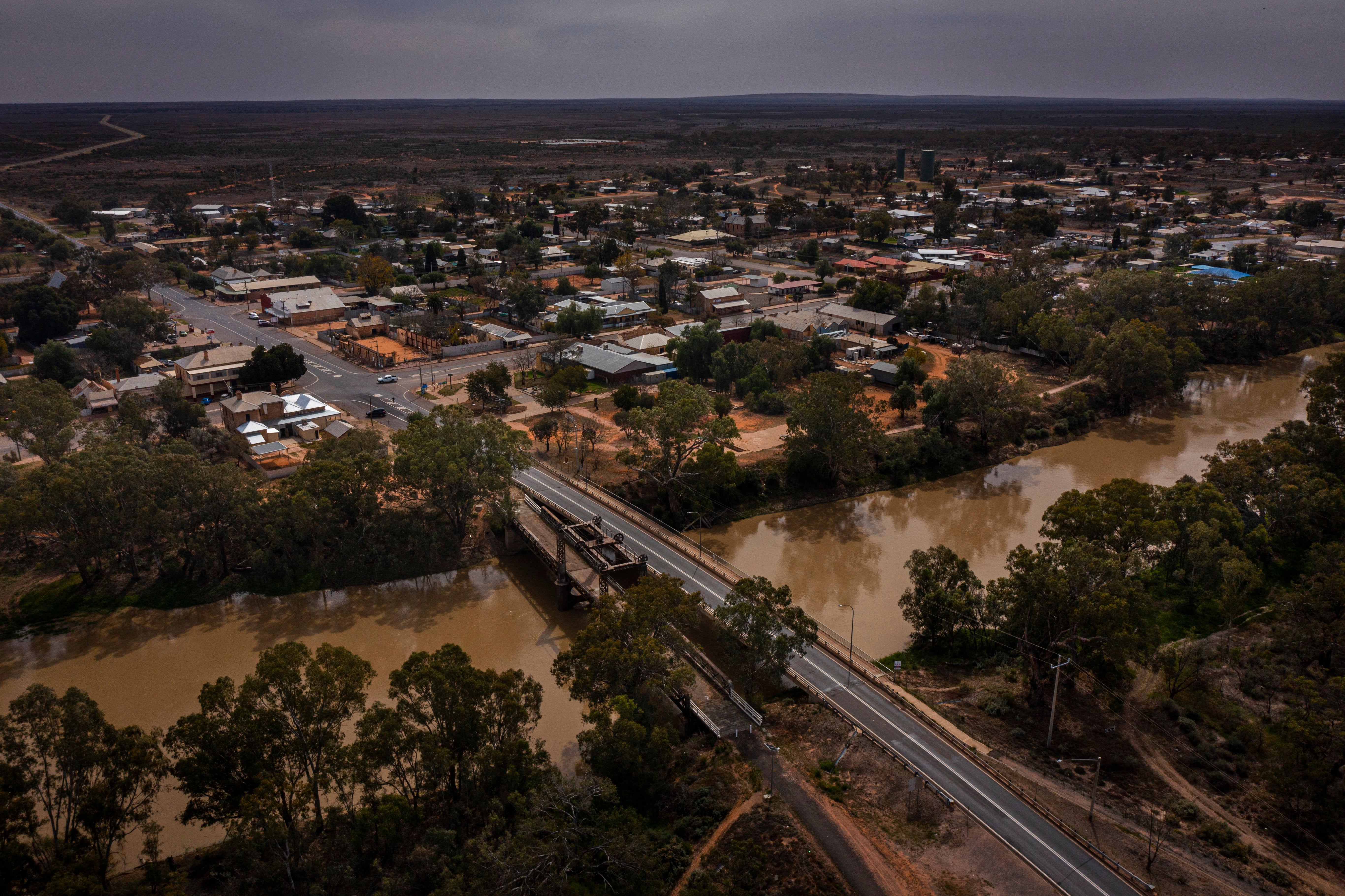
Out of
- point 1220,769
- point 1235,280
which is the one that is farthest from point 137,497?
point 1235,280

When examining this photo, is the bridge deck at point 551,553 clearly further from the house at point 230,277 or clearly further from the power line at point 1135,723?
the house at point 230,277

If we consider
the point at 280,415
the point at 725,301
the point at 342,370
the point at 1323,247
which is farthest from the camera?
the point at 1323,247

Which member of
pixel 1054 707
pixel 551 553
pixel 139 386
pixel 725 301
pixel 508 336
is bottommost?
pixel 551 553

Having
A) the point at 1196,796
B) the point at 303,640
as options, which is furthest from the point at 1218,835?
the point at 303,640

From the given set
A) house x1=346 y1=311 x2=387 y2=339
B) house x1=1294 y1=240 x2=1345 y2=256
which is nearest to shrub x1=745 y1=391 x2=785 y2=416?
house x1=346 y1=311 x2=387 y2=339

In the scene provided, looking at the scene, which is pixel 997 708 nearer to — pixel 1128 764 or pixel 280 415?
pixel 1128 764

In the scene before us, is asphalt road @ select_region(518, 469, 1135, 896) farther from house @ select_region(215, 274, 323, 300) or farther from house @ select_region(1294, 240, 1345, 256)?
house @ select_region(1294, 240, 1345, 256)
